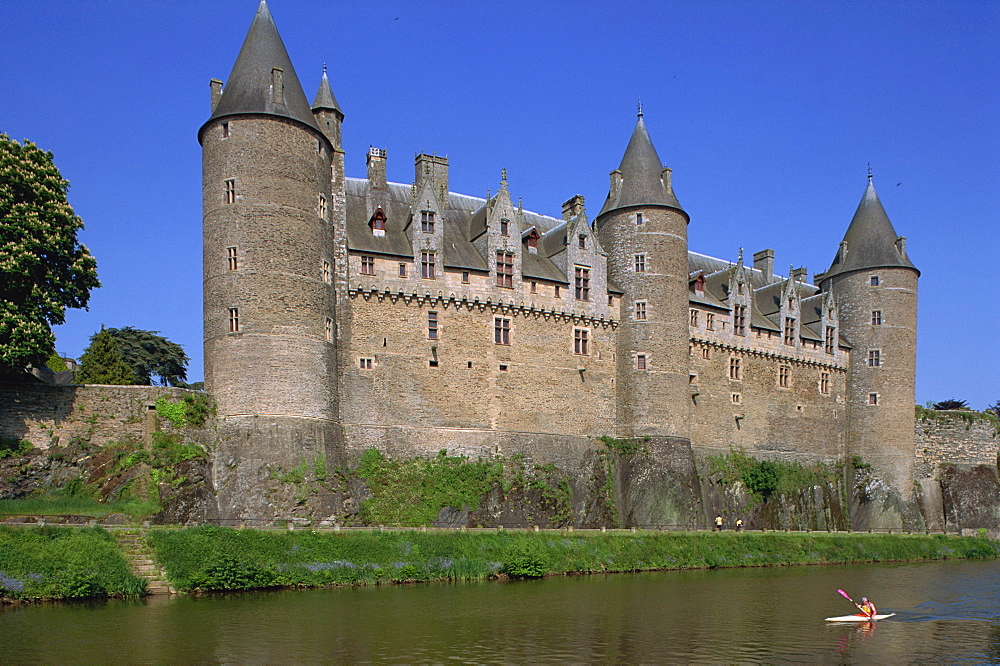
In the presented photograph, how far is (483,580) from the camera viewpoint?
35.7 metres

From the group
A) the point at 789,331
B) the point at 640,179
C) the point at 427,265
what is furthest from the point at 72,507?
the point at 789,331

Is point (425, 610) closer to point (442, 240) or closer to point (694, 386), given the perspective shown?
point (442, 240)

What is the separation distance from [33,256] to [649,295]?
29305 millimetres

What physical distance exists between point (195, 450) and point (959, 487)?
160ft

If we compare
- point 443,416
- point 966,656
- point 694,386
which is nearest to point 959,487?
point 694,386

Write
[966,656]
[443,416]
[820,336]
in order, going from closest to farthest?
[966,656] → [443,416] → [820,336]

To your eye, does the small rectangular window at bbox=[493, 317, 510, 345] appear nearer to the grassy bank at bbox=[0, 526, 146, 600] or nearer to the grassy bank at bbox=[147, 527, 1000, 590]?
the grassy bank at bbox=[147, 527, 1000, 590]

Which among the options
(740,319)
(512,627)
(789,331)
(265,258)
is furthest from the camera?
(789,331)

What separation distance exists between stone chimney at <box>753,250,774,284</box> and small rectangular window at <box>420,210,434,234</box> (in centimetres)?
2990

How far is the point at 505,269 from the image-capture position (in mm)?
48531

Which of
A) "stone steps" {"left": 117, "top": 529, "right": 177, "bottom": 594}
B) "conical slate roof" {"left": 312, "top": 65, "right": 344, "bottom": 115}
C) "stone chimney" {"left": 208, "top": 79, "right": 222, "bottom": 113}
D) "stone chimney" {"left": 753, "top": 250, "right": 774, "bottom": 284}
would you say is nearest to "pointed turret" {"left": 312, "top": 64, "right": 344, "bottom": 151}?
"conical slate roof" {"left": 312, "top": 65, "right": 344, "bottom": 115}

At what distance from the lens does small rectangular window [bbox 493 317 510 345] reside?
4759cm

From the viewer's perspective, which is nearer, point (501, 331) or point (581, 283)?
point (501, 331)

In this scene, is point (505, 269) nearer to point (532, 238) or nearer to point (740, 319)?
point (532, 238)
